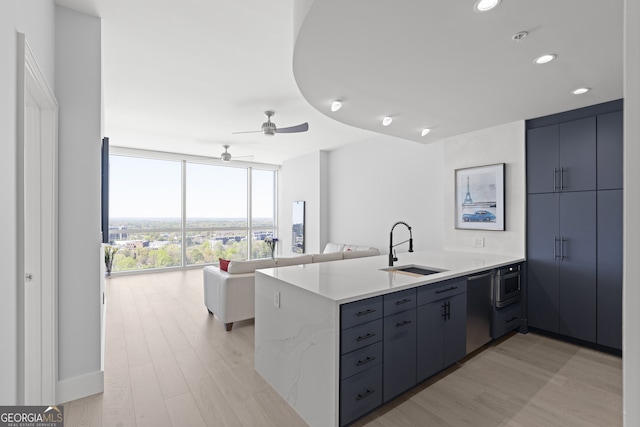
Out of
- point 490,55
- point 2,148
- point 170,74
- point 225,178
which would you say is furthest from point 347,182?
point 2,148

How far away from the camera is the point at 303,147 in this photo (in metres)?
6.73

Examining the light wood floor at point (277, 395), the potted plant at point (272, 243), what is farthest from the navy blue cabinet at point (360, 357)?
the potted plant at point (272, 243)

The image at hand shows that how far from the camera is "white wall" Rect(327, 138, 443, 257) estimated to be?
4.86 m

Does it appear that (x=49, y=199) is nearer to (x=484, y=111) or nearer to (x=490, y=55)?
(x=490, y=55)

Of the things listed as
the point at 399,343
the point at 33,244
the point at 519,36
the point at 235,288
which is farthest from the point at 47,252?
the point at 519,36

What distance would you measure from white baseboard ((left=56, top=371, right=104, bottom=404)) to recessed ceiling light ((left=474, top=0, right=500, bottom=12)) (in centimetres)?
348

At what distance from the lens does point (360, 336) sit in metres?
1.94

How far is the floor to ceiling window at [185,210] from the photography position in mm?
6805

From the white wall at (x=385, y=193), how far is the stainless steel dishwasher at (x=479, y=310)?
1553 millimetres

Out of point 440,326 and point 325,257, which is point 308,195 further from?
point 440,326

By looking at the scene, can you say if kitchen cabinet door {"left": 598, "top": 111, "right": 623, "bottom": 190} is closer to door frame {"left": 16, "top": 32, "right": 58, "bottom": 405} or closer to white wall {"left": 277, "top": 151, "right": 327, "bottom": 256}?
door frame {"left": 16, "top": 32, "right": 58, "bottom": 405}

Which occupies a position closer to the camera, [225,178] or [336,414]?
[336,414]

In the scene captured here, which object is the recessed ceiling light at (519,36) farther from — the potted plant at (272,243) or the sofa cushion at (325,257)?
the potted plant at (272,243)

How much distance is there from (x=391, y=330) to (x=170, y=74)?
325cm
